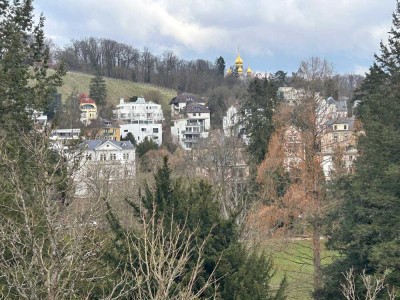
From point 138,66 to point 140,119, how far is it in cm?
4252

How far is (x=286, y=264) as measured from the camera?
1033 inches

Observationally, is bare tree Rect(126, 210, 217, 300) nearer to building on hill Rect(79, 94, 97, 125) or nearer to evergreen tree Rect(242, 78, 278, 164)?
evergreen tree Rect(242, 78, 278, 164)

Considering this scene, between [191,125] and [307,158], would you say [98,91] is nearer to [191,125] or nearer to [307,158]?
[191,125]

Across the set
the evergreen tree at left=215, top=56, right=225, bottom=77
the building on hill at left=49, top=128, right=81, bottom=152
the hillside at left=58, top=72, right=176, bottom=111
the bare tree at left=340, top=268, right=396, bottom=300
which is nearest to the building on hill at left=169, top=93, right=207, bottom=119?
the hillside at left=58, top=72, right=176, bottom=111

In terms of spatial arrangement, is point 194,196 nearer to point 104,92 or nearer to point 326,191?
point 326,191

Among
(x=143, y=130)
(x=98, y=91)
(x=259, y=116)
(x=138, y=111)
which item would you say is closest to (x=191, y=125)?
(x=143, y=130)

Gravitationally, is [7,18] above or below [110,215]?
above

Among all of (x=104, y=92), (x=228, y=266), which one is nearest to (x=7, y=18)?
(x=228, y=266)

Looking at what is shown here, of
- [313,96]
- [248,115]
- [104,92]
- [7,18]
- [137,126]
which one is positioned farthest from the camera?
[104,92]

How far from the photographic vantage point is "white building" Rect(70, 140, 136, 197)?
13.3m

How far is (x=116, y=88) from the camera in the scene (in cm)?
10562

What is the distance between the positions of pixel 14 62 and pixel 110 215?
8.02 m

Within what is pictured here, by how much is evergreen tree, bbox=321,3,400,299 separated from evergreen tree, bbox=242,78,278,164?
58.2ft

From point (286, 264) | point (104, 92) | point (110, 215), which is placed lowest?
point (286, 264)
